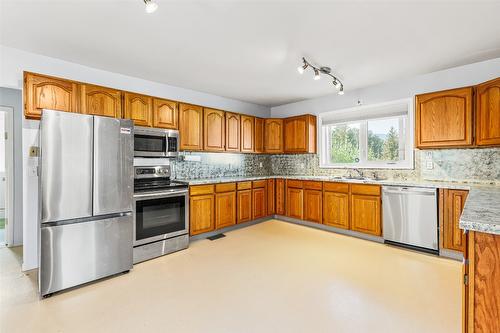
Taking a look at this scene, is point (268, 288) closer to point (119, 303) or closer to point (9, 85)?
point (119, 303)

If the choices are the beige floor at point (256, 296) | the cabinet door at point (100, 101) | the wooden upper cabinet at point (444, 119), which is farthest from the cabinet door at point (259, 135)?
the wooden upper cabinet at point (444, 119)

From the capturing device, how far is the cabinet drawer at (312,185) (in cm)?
437

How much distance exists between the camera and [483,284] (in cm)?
107

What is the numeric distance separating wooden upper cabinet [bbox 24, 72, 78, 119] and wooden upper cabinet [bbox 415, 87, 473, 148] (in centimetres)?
451

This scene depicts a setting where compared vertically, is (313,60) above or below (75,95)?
above

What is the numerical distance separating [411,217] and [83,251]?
400 centimetres

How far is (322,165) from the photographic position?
499 centimetres

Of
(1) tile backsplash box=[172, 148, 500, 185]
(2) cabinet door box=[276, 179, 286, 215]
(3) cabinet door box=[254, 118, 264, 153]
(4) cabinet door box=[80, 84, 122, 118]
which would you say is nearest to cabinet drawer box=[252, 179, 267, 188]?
(2) cabinet door box=[276, 179, 286, 215]

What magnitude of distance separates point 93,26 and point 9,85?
1.44 meters

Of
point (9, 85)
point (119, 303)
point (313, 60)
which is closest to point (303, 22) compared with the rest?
point (313, 60)

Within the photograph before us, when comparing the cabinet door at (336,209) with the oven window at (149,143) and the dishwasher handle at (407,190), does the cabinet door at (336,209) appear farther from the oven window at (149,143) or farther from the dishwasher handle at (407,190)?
the oven window at (149,143)

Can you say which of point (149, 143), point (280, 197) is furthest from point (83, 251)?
point (280, 197)

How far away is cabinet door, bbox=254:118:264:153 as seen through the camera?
5.20m

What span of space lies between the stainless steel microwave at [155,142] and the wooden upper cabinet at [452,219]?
373 cm
